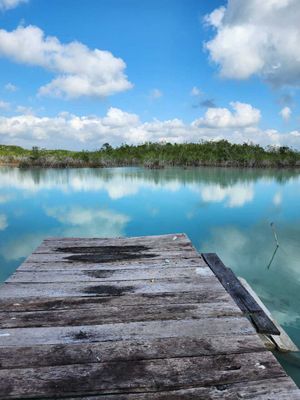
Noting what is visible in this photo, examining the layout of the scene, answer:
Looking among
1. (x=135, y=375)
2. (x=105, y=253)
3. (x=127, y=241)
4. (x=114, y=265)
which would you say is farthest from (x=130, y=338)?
(x=127, y=241)

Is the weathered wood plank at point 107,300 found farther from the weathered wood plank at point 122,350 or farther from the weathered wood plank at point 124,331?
the weathered wood plank at point 122,350

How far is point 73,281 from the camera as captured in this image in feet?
7.71

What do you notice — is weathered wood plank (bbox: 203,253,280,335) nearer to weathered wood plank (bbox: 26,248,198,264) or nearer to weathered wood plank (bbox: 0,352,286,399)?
weathered wood plank (bbox: 26,248,198,264)

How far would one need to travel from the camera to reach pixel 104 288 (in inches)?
87.4

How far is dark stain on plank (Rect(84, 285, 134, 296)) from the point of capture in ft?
7.00

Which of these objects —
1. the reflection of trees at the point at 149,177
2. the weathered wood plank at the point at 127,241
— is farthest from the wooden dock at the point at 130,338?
the reflection of trees at the point at 149,177

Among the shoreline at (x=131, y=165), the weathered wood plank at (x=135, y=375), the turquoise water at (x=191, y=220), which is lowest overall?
the turquoise water at (x=191, y=220)

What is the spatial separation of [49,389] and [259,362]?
0.84m

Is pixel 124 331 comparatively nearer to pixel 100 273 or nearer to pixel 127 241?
pixel 100 273

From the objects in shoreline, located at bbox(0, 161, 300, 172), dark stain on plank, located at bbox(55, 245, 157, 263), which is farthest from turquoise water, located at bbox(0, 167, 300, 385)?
shoreline, located at bbox(0, 161, 300, 172)

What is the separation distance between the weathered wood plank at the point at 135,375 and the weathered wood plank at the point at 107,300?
0.58 metres

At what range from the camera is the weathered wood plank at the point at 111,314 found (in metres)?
1.74

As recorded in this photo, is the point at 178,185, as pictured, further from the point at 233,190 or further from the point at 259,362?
the point at 259,362

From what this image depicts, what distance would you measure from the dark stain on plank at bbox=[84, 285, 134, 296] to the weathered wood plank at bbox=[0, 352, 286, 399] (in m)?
0.75
